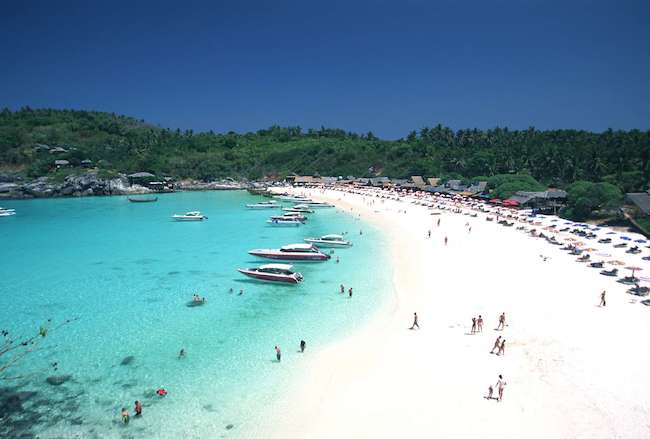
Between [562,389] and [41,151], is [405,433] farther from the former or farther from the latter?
[41,151]

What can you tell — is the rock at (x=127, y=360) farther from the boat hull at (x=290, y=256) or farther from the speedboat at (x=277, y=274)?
the boat hull at (x=290, y=256)

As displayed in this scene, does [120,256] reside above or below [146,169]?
below

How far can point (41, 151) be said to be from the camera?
4149 inches

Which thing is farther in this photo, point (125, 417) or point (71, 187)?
point (71, 187)

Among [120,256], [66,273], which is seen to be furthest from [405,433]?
[120,256]

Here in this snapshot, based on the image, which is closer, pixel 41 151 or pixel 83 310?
pixel 83 310

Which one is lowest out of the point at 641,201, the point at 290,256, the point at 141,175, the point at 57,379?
the point at 57,379

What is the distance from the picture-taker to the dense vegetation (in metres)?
65.8

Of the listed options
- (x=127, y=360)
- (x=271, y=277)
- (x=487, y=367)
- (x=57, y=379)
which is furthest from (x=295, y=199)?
(x=487, y=367)

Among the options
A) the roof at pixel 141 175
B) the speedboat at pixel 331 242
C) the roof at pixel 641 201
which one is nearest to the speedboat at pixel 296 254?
the speedboat at pixel 331 242

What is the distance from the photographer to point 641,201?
3703 centimetres

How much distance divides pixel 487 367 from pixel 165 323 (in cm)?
1477

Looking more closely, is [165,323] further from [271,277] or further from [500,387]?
A: [500,387]

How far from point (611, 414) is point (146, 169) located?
A: 108876 millimetres
